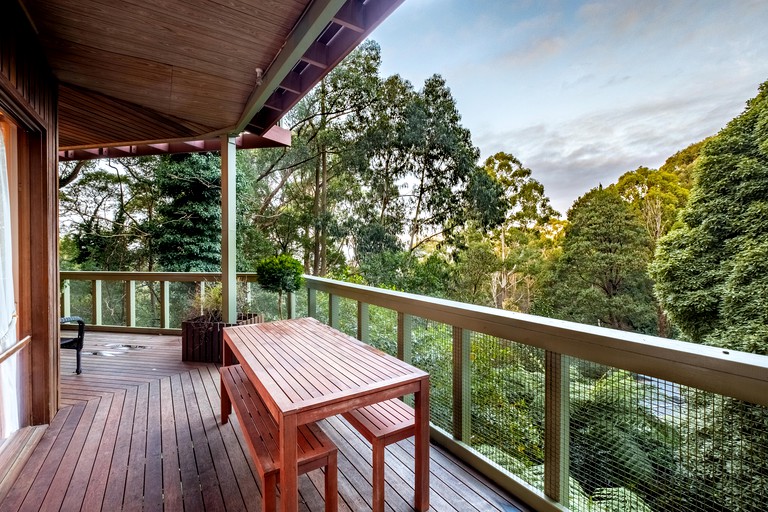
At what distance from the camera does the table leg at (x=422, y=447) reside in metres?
1.75

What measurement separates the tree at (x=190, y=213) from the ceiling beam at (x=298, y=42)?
6.37 m

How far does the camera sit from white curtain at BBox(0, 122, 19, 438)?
83.6 inches

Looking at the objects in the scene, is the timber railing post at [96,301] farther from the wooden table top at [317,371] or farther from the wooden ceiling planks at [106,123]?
the wooden table top at [317,371]

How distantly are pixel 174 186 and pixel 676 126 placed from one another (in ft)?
63.1

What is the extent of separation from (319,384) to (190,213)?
8615 mm

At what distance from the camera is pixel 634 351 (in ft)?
4.43

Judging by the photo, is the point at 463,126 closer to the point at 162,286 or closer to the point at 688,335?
the point at 688,335

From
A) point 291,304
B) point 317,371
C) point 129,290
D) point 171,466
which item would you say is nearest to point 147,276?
point 129,290

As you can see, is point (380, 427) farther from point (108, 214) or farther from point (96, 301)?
point (108, 214)

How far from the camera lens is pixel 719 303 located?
817 cm

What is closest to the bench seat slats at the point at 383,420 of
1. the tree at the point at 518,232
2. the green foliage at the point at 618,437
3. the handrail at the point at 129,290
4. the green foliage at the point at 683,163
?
the green foliage at the point at 618,437

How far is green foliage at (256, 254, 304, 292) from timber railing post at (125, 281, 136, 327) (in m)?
2.58

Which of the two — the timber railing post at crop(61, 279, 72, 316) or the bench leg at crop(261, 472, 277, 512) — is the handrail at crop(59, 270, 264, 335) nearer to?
the timber railing post at crop(61, 279, 72, 316)

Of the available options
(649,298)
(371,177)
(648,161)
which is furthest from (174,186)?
(648,161)
